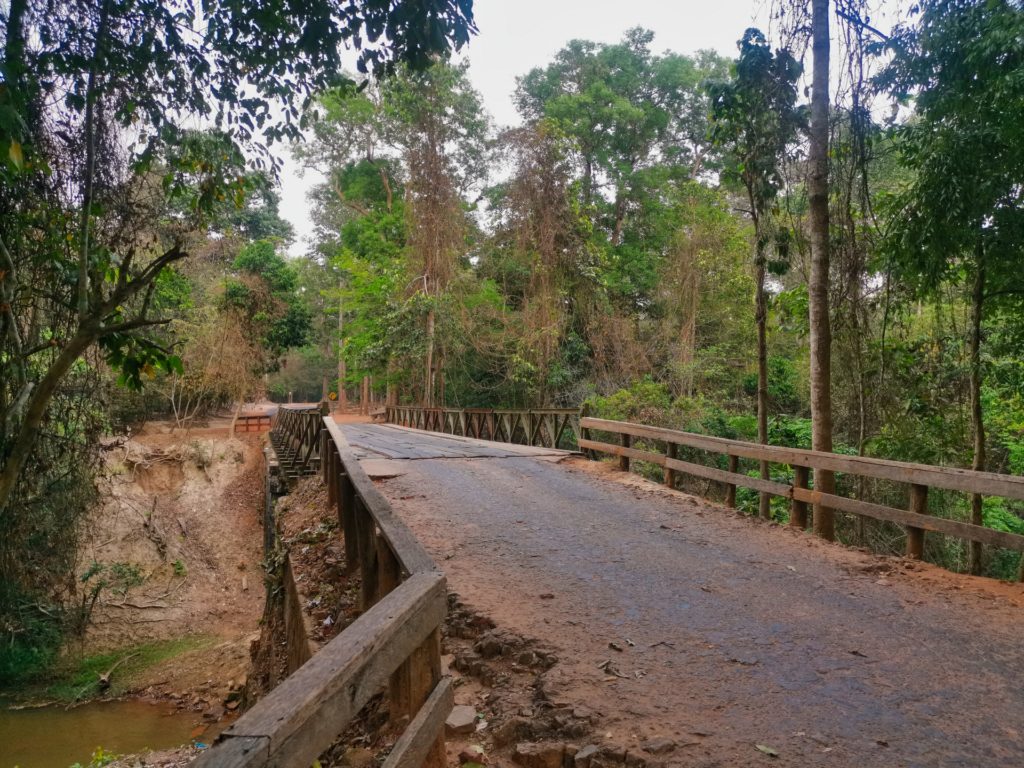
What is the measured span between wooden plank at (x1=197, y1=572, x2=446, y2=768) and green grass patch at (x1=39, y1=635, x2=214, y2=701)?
13669 millimetres

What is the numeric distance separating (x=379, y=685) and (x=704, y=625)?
9.42 ft

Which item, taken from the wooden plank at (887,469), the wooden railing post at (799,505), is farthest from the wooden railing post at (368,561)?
the wooden railing post at (799,505)

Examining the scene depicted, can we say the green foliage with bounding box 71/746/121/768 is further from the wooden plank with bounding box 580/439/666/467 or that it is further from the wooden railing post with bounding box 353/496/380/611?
the wooden plank with bounding box 580/439/666/467

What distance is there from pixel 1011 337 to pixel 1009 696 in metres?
7.98

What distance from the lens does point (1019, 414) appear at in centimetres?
1175

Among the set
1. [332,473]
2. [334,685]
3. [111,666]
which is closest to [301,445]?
[111,666]

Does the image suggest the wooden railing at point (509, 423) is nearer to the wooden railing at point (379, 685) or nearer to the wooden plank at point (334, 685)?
the wooden railing at point (379, 685)

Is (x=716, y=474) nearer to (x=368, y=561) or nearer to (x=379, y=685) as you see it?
(x=368, y=561)

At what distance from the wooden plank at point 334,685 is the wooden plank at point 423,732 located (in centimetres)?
24

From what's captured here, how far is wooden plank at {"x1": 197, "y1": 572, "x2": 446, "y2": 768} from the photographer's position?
1432 millimetres

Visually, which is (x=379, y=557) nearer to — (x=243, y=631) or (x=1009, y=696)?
(x=1009, y=696)

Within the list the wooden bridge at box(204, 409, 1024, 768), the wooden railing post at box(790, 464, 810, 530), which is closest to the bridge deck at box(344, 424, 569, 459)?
the wooden bridge at box(204, 409, 1024, 768)

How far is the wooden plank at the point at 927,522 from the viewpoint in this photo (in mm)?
5023

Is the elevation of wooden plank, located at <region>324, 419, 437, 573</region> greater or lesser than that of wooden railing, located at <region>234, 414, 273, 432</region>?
greater
